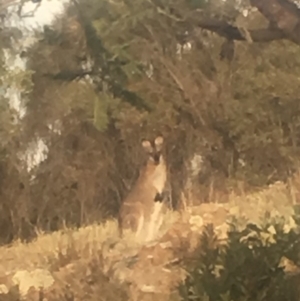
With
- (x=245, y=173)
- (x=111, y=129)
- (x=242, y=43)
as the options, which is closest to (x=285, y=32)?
(x=242, y=43)

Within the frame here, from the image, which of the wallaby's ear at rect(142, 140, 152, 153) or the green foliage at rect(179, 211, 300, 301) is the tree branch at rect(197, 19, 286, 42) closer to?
the wallaby's ear at rect(142, 140, 152, 153)

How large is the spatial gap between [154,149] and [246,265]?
0.37 metres

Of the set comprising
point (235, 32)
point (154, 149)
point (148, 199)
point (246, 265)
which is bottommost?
point (246, 265)

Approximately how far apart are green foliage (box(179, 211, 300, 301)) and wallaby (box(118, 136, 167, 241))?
0.46 feet

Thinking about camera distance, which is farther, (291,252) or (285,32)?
(285,32)

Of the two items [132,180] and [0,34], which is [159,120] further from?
[0,34]

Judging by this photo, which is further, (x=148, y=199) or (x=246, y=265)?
(x=148, y=199)

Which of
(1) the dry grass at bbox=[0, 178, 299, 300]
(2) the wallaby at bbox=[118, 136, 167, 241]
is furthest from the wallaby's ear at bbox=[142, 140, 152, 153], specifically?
(1) the dry grass at bbox=[0, 178, 299, 300]

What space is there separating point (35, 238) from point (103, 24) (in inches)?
22.1

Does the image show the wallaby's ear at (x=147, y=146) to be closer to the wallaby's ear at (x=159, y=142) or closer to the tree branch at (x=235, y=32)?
the wallaby's ear at (x=159, y=142)

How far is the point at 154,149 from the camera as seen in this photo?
5.65 ft

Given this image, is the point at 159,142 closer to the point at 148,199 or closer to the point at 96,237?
the point at 148,199

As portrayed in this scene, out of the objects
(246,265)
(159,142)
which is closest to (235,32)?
(159,142)

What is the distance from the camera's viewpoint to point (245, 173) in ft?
5.58
